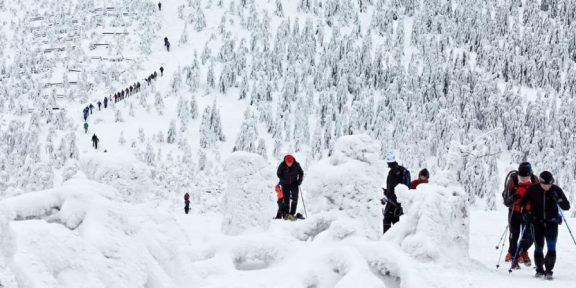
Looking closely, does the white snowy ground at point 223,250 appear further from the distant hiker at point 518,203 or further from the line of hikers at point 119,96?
the line of hikers at point 119,96

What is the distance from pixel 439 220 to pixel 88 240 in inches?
202

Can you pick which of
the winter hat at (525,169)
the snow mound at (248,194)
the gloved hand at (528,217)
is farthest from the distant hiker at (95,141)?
the gloved hand at (528,217)

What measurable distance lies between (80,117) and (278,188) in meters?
27.7

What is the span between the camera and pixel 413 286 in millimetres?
4988

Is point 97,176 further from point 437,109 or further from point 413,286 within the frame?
point 437,109

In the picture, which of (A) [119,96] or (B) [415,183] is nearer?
(B) [415,183]

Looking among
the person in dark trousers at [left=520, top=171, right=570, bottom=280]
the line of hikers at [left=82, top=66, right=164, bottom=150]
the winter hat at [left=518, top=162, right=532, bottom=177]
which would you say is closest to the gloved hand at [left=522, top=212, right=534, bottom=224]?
the person in dark trousers at [left=520, top=171, right=570, bottom=280]

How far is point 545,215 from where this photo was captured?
287 inches

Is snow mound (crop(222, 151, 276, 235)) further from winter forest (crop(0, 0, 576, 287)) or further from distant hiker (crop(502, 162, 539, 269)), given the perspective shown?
winter forest (crop(0, 0, 576, 287))

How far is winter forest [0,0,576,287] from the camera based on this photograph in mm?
32625

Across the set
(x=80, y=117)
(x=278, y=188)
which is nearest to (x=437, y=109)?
(x=80, y=117)

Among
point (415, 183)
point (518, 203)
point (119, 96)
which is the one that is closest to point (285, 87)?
point (119, 96)

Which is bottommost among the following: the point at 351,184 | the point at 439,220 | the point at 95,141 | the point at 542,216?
the point at 95,141

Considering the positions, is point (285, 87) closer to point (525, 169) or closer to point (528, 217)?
point (525, 169)
